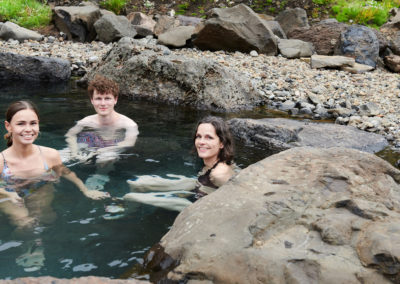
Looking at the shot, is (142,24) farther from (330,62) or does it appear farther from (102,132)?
(102,132)

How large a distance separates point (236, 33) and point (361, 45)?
3573mm

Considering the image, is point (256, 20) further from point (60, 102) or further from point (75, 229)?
point (75, 229)

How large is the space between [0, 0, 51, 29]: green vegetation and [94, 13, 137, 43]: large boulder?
2983mm

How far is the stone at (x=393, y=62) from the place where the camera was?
11867 mm

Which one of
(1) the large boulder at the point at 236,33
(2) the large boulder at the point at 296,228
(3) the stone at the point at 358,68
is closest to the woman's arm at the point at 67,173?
(2) the large boulder at the point at 296,228

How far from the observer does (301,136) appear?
6117mm

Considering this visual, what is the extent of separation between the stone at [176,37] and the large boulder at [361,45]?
176 inches

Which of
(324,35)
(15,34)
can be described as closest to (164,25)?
(15,34)

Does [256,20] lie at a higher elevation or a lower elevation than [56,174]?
higher

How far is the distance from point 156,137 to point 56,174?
2.11 meters

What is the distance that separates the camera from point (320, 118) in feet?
26.2

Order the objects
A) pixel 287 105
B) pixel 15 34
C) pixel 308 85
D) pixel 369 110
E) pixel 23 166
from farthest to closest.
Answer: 1. pixel 15 34
2. pixel 308 85
3. pixel 287 105
4. pixel 369 110
5. pixel 23 166

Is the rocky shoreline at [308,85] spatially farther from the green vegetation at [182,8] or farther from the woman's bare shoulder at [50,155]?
the woman's bare shoulder at [50,155]

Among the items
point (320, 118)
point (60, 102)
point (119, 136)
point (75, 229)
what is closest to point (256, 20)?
point (320, 118)
